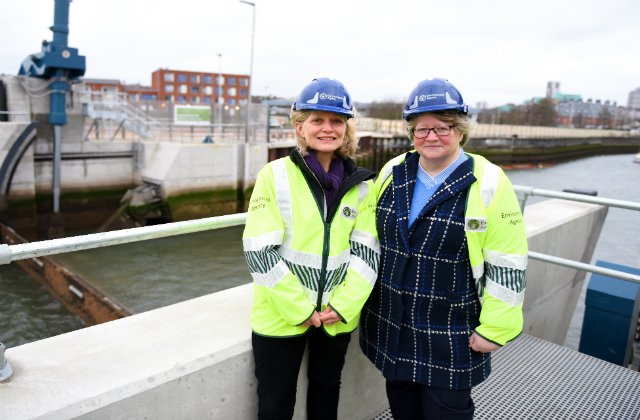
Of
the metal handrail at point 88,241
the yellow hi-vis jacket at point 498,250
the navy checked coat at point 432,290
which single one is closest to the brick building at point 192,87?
the metal handrail at point 88,241

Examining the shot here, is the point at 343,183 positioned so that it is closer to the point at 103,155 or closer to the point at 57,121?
the point at 57,121

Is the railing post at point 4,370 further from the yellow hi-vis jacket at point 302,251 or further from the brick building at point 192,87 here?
the brick building at point 192,87

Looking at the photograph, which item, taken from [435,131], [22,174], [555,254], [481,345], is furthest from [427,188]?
[22,174]

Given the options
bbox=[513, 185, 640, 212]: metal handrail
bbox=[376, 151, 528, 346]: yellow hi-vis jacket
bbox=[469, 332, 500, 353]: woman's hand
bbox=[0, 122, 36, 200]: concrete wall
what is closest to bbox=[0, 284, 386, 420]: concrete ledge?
bbox=[469, 332, 500, 353]: woman's hand

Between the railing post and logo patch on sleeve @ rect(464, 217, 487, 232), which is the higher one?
logo patch on sleeve @ rect(464, 217, 487, 232)

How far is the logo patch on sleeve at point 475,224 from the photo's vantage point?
1.75 m

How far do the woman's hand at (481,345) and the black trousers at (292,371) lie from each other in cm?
54

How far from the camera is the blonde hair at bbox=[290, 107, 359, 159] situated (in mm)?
1944

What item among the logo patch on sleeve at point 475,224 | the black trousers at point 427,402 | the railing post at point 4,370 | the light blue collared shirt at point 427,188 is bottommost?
the black trousers at point 427,402

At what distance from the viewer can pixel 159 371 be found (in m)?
1.64

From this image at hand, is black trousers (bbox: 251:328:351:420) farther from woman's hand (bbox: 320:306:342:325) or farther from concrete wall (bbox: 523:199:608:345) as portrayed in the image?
concrete wall (bbox: 523:199:608:345)

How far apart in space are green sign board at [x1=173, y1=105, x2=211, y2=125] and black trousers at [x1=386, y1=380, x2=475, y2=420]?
2056cm

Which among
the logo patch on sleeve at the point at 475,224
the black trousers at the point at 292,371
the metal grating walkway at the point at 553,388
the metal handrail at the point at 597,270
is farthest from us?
the metal handrail at the point at 597,270

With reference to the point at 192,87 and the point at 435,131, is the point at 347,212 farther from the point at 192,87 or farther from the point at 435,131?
the point at 192,87
